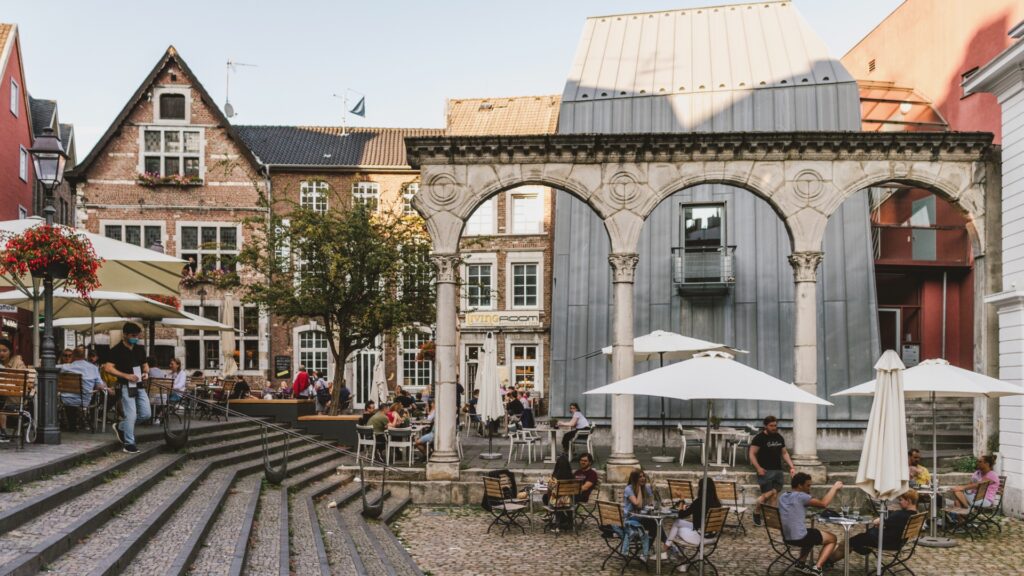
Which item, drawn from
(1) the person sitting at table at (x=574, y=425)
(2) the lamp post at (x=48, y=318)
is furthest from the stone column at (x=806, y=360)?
(2) the lamp post at (x=48, y=318)

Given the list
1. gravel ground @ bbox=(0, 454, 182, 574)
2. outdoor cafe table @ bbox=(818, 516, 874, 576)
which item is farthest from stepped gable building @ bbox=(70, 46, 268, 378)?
outdoor cafe table @ bbox=(818, 516, 874, 576)

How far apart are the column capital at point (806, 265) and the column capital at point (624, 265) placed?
2977 millimetres

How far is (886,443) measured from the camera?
9.96 metres

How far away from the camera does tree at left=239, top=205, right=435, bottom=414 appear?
2241 cm

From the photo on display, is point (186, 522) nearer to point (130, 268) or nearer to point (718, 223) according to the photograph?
point (130, 268)

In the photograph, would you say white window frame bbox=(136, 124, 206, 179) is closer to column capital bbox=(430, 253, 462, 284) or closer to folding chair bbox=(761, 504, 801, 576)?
column capital bbox=(430, 253, 462, 284)

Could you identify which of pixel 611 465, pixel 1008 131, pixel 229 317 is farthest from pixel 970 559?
pixel 229 317

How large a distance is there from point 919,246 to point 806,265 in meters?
9.31

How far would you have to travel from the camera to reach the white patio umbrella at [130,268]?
12.7 metres

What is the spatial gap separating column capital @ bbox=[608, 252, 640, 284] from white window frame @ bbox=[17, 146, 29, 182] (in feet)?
82.0

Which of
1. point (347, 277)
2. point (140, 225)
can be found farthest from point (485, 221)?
point (140, 225)

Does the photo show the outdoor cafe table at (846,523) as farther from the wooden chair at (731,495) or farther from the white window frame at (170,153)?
the white window frame at (170,153)

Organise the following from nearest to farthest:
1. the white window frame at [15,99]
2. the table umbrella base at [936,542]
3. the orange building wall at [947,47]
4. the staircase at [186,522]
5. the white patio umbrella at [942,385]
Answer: the staircase at [186,522] → the white patio umbrella at [942,385] → the table umbrella base at [936,542] → the orange building wall at [947,47] → the white window frame at [15,99]

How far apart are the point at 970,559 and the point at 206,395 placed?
663 inches
